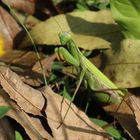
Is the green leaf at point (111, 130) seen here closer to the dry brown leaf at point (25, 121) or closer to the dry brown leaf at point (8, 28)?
the dry brown leaf at point (25, 121)

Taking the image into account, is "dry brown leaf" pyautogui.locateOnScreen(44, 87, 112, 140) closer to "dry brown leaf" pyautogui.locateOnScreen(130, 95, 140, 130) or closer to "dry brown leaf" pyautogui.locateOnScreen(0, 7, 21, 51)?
"dry brown leaf" pyautogui.locateOnScreen(130, 95, 140, 130)

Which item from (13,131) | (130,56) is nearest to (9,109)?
(13,131)

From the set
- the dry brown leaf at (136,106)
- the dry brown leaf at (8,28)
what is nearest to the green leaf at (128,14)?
the dry brown leaf at (136,106)

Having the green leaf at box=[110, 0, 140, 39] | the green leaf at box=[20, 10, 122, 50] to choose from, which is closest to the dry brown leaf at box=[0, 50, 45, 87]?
the green leaf at box=[20, 10, 122, 50]

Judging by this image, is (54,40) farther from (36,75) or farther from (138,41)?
(138,41)

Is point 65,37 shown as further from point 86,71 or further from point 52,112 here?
point 52,112

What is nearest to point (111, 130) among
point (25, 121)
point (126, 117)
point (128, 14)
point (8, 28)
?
point (126, 117)
